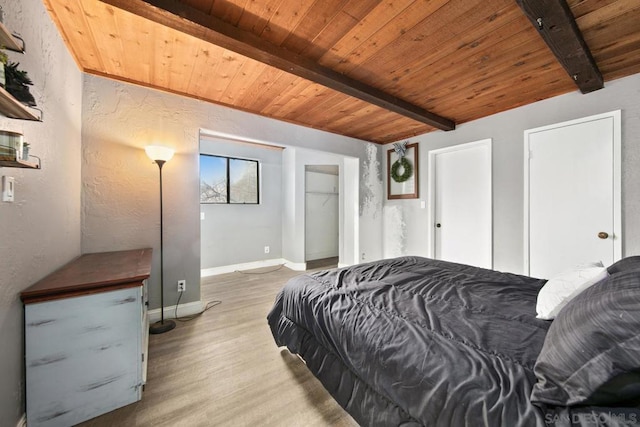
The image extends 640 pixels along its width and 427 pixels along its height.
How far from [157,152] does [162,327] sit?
64.2 inches

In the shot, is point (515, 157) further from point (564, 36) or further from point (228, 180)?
point (228, 180)

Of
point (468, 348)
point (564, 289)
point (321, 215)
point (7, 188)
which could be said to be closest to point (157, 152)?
point (7, 188)

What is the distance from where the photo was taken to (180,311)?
2.55 metres

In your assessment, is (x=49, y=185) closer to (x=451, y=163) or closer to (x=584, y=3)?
(x=584, y=3)

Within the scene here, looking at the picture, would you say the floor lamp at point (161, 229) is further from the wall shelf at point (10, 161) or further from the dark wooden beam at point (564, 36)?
the dark wooden beam at point (564, 36)

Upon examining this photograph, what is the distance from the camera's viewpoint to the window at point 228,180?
4.14 m

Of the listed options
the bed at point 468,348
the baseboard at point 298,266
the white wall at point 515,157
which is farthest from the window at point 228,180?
the bed at point 468,348

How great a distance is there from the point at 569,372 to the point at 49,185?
103 inches

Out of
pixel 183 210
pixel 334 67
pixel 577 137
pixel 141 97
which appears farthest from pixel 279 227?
pixel 577 137

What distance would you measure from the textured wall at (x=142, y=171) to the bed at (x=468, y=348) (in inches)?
58.9

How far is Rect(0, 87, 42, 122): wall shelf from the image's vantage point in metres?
0.88

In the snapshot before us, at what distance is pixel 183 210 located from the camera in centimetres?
260

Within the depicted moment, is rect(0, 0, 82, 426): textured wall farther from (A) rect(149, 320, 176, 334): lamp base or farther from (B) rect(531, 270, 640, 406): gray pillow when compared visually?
(B) rect(531, 270, 640, 406): gray pillow

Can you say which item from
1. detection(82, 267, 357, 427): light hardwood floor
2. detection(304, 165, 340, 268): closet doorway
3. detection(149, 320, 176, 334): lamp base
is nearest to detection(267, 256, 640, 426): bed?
detection(82, 267, 357, 427): light hardwood floor
